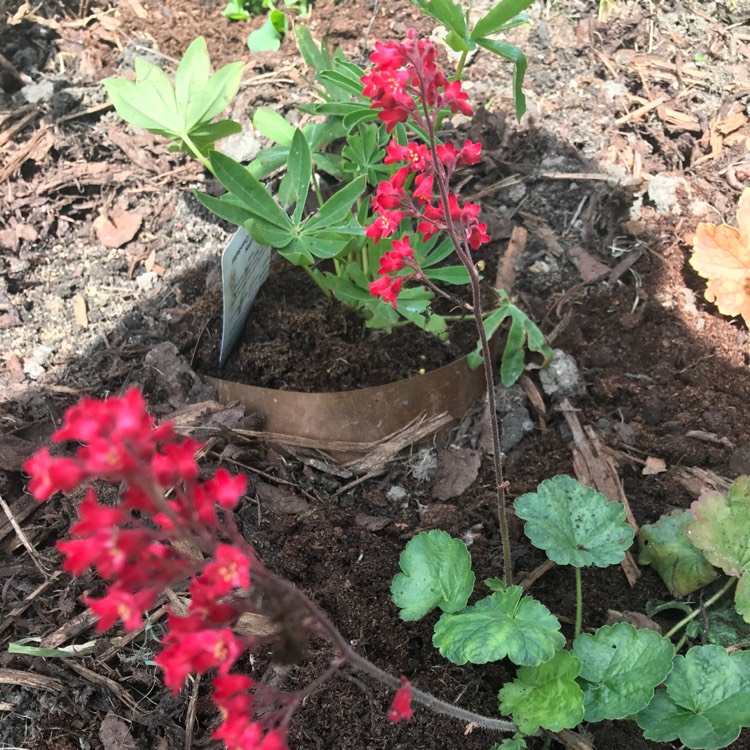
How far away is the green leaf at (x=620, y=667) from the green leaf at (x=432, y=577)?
32cm

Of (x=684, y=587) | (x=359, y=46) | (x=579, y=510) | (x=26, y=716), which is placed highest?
(x=359, y=46)

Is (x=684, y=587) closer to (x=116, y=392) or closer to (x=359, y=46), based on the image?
(x=116, y=392)

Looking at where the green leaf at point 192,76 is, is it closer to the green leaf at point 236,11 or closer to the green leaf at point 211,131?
the green leaf at point 211,131

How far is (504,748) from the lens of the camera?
1744 millimetres

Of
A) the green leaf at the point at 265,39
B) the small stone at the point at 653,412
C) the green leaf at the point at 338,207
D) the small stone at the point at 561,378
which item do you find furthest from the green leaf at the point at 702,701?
the green leaf at the point at 265,39

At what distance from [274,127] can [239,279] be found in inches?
25.0

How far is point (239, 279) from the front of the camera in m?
2.37

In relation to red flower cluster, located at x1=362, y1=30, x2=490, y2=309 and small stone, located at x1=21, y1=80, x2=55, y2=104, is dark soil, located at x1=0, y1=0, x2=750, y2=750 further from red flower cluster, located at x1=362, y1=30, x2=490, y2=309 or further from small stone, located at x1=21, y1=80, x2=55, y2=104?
red flower cluster, located at x1=362, y1=30, x2=490, y2=309

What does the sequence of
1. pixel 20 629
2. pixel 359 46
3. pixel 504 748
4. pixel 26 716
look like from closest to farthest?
pixel 504 748 → pixel 26 716 → pixel 20 629 → pixel 359 46

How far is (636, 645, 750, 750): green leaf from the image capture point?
167 cm

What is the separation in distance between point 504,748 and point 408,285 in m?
1.52

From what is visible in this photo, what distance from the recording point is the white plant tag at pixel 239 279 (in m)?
2.26

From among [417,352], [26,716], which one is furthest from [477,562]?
[26,716]

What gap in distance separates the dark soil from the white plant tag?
8 centimetres
